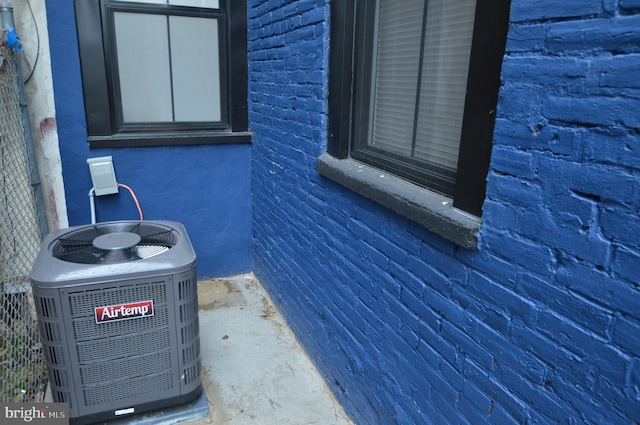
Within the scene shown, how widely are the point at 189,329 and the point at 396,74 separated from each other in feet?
5.24

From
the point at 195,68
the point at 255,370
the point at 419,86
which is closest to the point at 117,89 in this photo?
the point at 195,68

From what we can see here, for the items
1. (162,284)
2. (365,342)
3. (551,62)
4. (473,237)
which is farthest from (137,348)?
(551,62)

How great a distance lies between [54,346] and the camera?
6.70ft

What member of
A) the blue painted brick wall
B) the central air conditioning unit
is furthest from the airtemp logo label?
the blue painted brick wall

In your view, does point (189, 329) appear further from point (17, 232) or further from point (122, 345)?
point (17, 232)

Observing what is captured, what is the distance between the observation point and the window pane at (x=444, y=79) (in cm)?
162

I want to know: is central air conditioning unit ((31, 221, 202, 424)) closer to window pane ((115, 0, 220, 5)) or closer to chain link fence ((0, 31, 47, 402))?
chain link fence ((0, 31, 47, 402))

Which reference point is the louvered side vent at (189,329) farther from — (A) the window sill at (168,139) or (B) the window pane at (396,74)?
(A) the window sill at (168,139)

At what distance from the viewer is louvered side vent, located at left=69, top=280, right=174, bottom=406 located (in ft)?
6.66

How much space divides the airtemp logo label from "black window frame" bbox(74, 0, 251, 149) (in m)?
1.76

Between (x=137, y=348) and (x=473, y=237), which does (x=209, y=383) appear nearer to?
(x=137, y=348)

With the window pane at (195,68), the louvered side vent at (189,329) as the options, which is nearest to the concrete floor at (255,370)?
the louvered side vent at (189,329)

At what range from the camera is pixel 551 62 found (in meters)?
1.16

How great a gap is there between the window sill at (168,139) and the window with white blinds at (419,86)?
1.73 m
